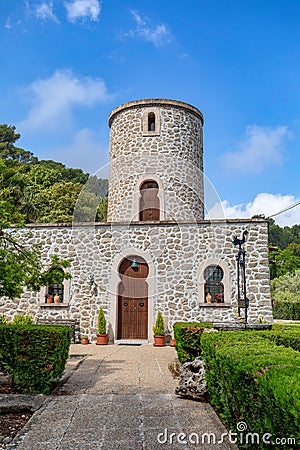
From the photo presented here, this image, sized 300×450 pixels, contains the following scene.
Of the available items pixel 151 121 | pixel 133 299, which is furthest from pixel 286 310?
pixel 151 121

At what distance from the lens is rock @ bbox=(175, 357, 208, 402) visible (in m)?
4.84

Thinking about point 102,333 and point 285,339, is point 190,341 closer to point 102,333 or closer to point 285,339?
point 285,339

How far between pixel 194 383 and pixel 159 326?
20.3 feet

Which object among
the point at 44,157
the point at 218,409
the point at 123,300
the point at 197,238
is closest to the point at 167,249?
the point at 197,238

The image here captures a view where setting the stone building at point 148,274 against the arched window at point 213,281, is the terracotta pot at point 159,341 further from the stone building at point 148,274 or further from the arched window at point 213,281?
the arched window at point 213,281

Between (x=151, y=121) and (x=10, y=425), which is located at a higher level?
(x=151, y=121)

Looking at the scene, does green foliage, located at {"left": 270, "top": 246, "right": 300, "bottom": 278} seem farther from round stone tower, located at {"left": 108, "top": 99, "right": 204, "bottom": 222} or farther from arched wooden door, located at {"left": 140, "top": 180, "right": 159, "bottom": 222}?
arched wooden door, located at {"left": 140, "top": 180, "right": 159, "bottom": 222}

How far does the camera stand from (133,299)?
11938mm

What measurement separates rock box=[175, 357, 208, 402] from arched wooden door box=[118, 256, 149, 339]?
258 inches

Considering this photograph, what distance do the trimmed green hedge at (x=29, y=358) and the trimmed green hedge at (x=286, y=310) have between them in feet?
66.6

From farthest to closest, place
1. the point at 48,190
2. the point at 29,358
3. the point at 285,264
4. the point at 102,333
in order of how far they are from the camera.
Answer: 1. the point at 285,264
2. the point at 48,190
3. the point at 102,333
4. the point at 29,358

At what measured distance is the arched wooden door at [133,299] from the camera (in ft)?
38.6

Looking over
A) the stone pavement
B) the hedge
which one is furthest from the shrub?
the hedge

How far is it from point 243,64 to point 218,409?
25.3ft
